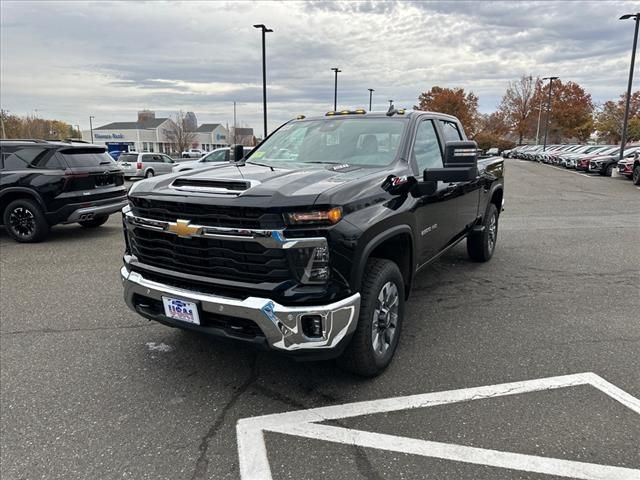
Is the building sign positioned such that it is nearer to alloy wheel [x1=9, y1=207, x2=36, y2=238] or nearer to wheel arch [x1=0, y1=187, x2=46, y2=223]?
wheel arch [x1=0, y1=187, x2=46, y2=223]

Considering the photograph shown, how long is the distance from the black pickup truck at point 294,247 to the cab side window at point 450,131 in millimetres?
1100

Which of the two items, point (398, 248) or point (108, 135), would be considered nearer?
point (398, 248)

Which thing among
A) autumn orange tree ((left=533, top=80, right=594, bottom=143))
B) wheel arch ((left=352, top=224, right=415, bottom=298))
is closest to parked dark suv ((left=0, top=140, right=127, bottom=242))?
wheel arch ((left=352, top=224, right=415, bottom=298))

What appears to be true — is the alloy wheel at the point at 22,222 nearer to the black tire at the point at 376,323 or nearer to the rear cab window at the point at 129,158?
the black tire at the point at 376,323

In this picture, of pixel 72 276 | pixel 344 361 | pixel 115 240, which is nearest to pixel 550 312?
pixel 344 361

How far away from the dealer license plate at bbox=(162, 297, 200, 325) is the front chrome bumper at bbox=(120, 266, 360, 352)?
0.06 metres

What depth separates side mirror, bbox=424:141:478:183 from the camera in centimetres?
338

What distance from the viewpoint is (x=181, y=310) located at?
2.95m

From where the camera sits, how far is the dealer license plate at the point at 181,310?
9.46 ft

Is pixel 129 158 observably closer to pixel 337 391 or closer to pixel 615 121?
pixel 337 391

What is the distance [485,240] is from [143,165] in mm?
21993

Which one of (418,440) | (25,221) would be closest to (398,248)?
(418,440)

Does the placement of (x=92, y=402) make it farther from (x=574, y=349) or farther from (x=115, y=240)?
(x=115, y=240)

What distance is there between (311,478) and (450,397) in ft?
3.82
